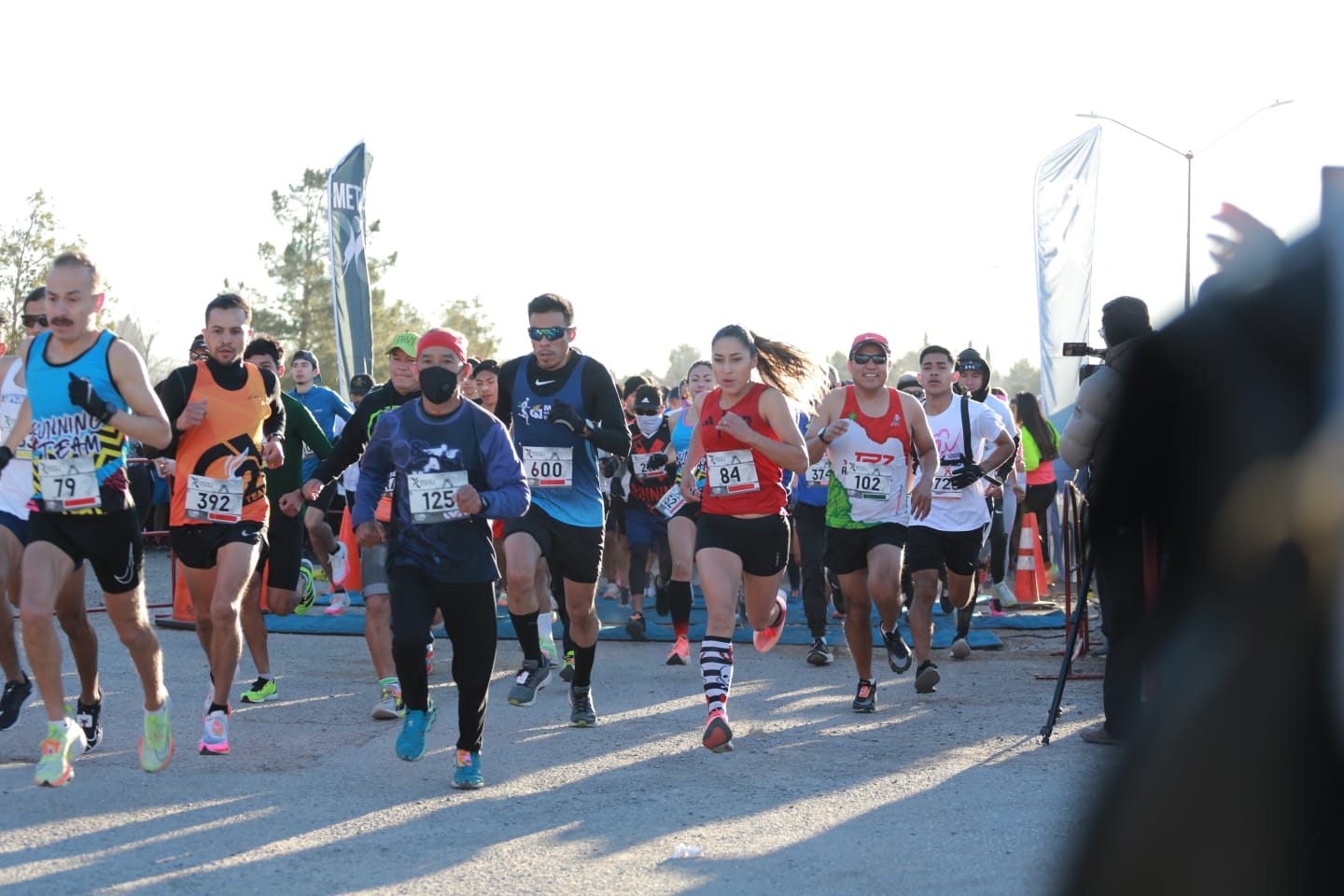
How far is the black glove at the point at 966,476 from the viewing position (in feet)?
30.5

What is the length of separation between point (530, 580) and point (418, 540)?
1.81 m

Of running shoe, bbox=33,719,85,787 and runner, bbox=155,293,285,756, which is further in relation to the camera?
runner, bbox=155,293,285,756

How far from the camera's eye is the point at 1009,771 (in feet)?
20.7

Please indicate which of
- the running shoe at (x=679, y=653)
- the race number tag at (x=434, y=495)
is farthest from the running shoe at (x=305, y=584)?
the race number tag at (x=434, y=495)

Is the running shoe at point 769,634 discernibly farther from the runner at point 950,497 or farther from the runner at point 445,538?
the runner at point 445,538

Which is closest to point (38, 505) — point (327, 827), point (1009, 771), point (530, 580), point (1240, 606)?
point (327, 827)

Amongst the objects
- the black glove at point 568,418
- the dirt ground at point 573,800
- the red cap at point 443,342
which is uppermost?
the red cap at point 443,342

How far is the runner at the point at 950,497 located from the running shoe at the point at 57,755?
189 inches

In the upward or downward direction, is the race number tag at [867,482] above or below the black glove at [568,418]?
below

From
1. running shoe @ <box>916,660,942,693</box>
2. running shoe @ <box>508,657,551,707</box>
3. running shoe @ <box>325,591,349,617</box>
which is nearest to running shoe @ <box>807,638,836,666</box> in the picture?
running shoe @ <box>916,660,942,693</box>

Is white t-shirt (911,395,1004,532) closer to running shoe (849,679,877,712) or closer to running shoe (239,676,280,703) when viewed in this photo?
running shoe (849,679,877,712)

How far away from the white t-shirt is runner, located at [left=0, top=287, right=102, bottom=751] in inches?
191

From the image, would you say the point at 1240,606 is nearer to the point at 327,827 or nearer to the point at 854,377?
the point at 327,827

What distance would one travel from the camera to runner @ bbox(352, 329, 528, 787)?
6094 mm
